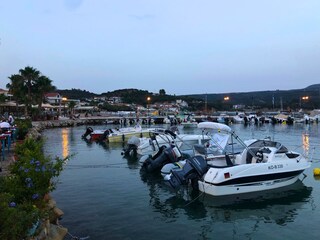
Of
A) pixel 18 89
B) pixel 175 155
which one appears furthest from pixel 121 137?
pixel 18 89

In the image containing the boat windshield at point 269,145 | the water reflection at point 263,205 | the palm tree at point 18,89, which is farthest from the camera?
the palm tree at point 18,89

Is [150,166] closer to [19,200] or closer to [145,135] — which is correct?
[19,200]

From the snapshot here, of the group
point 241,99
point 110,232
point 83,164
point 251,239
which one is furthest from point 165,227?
point 241,99

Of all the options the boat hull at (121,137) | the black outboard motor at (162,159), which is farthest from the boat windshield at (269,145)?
the boat hull at (121,137)

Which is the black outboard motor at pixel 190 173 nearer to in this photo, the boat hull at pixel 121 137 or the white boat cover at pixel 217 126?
the white boat cover at pixel 217 126

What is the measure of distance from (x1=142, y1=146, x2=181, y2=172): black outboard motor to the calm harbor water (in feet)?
2.71

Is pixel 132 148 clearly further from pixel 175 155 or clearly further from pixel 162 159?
pixel 175 155

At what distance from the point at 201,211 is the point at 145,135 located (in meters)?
25.5

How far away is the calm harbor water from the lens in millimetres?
10180

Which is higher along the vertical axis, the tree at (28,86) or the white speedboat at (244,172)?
the tree at (28,86)

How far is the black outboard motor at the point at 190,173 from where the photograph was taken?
45.6ft

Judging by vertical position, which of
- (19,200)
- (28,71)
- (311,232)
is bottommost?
(311,232)

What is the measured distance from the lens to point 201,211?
12.2 metres

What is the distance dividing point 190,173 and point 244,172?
215cm
